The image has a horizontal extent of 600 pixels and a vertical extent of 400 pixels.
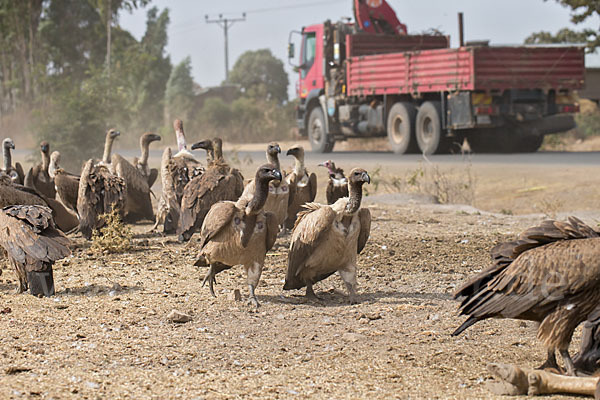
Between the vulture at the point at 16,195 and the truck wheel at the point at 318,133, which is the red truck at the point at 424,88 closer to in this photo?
the truck wheel at the point at 318,133

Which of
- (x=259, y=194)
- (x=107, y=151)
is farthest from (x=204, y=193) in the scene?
(x=107, y=151)

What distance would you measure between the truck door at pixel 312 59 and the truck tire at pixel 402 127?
275cm

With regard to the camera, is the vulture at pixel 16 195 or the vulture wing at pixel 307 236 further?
the vulture at pixel 16 195

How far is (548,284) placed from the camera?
449 cm

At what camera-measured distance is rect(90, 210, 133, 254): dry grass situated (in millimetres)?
9047

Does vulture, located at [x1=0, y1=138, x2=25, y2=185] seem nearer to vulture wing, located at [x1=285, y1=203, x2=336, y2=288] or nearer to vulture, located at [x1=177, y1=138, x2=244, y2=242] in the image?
vulture, located at [x1=177, y1=138, x2=244, y2=242]

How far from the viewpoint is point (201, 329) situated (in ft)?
19.5

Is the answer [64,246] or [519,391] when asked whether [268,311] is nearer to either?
[64,246]

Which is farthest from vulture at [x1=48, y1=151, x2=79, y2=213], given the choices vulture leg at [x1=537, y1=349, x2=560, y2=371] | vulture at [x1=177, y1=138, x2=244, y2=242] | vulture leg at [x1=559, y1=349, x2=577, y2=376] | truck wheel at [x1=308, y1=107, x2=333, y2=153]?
truck wheel at [x1=308, y1=107, x2=333, y2=153]

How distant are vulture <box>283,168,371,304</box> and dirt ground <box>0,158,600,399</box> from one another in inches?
10.3

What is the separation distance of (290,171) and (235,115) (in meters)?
33.8

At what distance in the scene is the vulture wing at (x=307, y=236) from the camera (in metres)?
6.55

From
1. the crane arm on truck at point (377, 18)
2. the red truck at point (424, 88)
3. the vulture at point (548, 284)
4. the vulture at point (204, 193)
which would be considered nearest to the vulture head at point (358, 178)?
the vulture at point (548, 284)

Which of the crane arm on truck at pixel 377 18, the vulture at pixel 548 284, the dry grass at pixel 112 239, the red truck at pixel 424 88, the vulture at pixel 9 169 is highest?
the crane arm on truck at pixel 377 18
